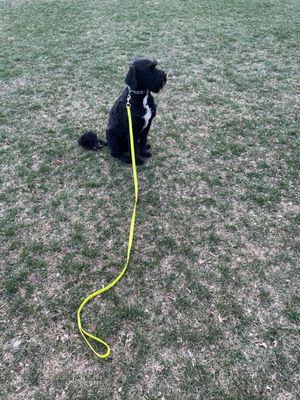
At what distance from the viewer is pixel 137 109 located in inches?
163

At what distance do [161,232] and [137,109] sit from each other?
1508mm

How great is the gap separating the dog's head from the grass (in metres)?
1.18

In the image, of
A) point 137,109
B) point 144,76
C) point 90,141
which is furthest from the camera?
point 90,141

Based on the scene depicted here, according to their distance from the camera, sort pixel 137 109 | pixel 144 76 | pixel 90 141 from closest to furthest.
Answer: pixel 144 76 < pixel 137 109 < pixel 90 141

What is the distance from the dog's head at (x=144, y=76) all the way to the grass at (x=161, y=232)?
46.5 inches

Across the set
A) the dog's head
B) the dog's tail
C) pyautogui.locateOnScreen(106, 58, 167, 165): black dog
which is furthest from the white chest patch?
the dog's tail

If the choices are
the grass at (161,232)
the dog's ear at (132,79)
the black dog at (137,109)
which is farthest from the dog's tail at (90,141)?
the dog's ear at (132,79)

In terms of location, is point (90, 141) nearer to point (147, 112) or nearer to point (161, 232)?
point (147, 112)

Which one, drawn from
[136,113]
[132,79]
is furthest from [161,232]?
[132,79]

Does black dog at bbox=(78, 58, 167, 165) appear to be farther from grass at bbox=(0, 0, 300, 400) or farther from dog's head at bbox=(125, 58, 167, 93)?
grass at bbox=(0, 0, 300, 400)

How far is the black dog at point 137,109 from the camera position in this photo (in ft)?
12.9

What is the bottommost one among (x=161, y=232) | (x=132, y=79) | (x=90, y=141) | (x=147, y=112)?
(x=161, y=232)

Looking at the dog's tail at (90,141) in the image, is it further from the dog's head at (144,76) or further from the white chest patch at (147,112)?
the dog's head at (144,76)

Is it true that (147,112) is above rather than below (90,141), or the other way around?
above
